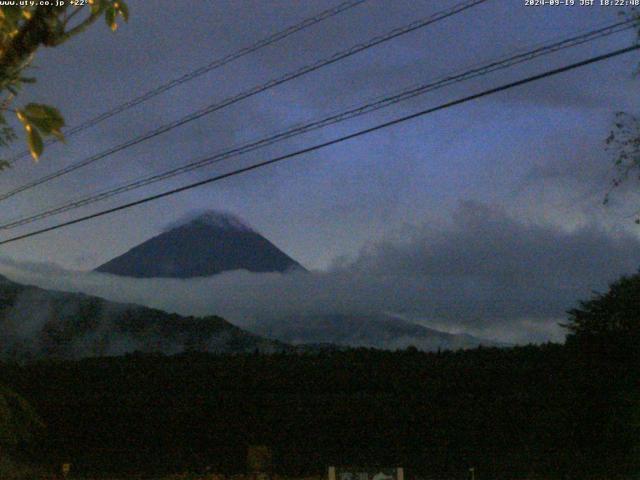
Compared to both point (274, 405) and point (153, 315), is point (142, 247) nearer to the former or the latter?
point (153, 315)

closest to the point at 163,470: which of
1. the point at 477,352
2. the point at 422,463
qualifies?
the point at 422,463

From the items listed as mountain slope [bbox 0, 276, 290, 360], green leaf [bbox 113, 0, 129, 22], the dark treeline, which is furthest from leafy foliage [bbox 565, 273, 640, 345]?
green leaf [bbox 113, 0, 129, 22]

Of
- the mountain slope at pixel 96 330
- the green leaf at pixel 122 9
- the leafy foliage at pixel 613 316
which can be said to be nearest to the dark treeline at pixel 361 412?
the leafy foliage at pixel 613 316

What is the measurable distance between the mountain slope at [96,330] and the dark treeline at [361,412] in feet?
20.3

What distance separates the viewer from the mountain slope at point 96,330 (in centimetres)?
2612

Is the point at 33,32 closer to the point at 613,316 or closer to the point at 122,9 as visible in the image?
the point at 122,9

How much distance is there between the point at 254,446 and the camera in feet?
54.7

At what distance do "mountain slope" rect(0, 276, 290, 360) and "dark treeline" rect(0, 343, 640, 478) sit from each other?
6.20m

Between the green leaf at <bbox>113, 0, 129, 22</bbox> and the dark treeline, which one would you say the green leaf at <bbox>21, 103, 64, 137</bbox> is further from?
the dark treeline

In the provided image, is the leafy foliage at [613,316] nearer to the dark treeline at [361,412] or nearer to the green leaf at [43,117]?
the dark treeline at [361,412]

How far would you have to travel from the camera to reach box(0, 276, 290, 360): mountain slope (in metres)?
26.1

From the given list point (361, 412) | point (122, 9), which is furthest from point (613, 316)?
point (122, 9)

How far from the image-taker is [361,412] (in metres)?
16.4

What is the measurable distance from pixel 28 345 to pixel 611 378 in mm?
21243
